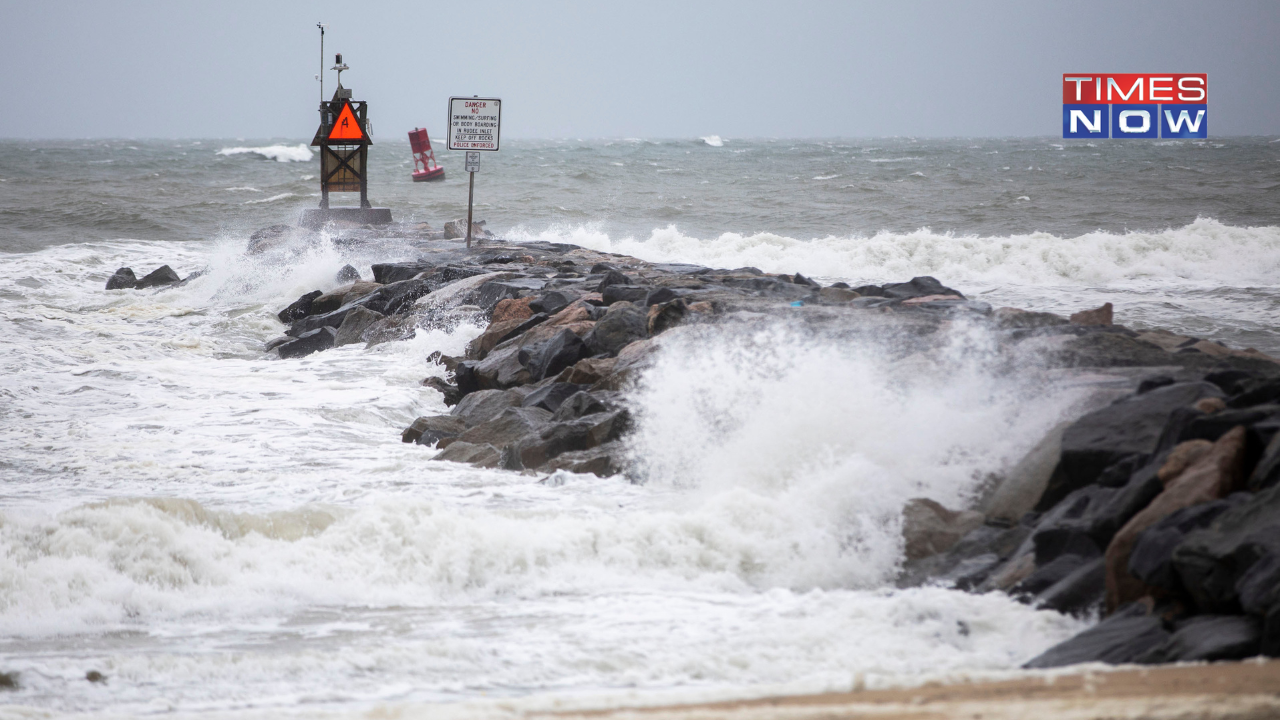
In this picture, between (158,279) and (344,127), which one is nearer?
(158,279)

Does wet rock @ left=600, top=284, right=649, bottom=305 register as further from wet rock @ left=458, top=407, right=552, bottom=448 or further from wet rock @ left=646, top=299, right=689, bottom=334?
wet rock @ left=458, top=407, right=552, bottom=448

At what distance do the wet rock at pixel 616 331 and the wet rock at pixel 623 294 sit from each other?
77 centimetres

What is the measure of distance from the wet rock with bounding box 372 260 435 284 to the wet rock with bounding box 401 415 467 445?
531cm

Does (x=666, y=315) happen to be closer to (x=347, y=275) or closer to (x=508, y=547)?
(x=508, y=547)

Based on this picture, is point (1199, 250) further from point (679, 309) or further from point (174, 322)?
point (174, 322)

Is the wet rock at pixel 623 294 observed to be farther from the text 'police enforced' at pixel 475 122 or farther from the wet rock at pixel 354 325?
the text 'police enforced' at pixel 475 122

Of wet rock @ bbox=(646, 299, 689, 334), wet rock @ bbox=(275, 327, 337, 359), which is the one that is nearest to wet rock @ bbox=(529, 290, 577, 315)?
wet rock @ bbox=(646, 299, 689, 334)

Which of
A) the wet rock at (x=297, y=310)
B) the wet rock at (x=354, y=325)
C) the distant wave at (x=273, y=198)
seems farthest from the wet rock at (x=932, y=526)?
the distant wave at (x=273, y=198)

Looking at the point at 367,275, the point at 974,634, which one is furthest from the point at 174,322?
the point at 974,634

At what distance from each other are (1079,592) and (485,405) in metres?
4.77

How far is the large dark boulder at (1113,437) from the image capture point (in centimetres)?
411

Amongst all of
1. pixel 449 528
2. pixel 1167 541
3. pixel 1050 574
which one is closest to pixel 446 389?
pixel 449 528

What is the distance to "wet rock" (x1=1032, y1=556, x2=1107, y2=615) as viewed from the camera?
11.1 ft

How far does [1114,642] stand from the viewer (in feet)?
9.75
